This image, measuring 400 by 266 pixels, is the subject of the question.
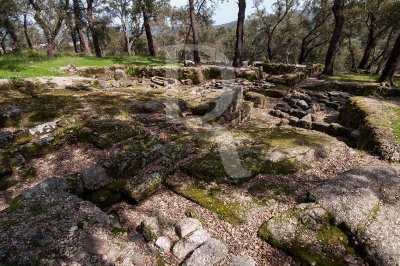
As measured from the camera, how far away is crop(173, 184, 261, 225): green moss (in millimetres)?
4721

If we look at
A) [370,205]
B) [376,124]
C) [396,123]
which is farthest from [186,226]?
[396,123]

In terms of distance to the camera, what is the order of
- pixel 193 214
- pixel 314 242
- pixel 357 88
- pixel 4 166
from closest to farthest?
pixel 314 242
pixel 193 214
pixel 4 166
pixel 357 88

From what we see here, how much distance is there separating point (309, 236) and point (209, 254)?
5.37 ft

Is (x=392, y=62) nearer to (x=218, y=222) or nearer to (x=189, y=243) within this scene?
(x=218, y=222)

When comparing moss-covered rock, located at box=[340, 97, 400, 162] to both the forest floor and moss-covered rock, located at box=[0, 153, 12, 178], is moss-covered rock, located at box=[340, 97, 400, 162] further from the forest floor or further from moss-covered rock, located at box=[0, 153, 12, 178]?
moss-covered rock, located at box=[0, 153, 12, 178]

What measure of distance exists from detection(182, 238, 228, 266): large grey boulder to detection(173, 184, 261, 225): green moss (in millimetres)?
674

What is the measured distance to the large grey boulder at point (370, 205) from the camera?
371 cm

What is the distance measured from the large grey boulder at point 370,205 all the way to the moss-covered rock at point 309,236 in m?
0.21

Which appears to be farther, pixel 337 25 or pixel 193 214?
pixel 337 25

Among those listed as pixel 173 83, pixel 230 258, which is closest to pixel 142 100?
pixel 173 83

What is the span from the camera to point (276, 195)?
205 inches

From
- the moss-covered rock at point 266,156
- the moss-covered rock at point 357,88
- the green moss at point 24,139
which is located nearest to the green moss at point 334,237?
the moss-covered rock at point 266,156

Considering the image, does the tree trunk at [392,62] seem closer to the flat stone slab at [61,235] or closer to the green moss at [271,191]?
the green moss at [271,191]

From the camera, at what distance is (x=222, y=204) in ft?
16.5
